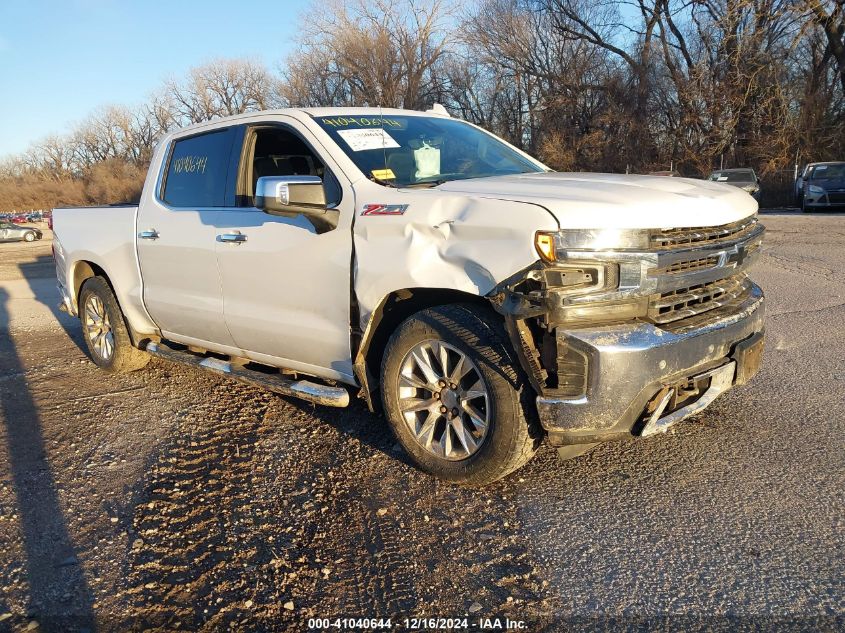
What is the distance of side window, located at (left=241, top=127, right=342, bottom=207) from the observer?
4262 mm

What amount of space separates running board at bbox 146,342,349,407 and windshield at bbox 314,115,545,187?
49.2 inches

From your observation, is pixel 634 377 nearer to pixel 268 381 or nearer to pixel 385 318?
pixel 385 318

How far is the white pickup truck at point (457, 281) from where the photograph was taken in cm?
285

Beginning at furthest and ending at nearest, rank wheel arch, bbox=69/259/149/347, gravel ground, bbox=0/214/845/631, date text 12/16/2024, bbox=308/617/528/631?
wheel arch, bbox=69/259/149/347 → gravel ground, bbox=0/214/845/631 → date text 12/16/2024, bbox=308/617/528/631

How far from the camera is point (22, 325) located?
28.3 feet

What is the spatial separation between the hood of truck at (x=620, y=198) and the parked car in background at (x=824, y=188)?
21097 mm

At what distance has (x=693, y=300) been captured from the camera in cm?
319

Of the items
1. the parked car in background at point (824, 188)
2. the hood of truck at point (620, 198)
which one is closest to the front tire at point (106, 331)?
the hood of truck at point (620, 198)

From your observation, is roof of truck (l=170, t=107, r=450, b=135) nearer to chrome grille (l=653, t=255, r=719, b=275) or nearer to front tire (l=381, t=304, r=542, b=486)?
front tire (l=381, t=304, r=542, b=486)

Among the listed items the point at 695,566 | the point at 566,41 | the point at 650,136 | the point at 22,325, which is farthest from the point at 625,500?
the point at 566,41

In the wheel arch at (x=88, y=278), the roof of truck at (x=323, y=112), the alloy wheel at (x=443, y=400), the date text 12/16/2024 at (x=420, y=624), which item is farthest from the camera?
the wheel arch at (x=88, y=278)

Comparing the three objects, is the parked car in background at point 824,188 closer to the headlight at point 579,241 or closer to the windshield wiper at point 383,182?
the windshield wiper at point 383,182

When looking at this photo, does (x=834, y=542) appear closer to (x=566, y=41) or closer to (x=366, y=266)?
(x=366, y=266)

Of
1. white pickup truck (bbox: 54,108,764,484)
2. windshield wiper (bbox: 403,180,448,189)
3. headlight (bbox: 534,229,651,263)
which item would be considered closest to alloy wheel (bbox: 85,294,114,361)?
white pickup truck (bbox: 54,108,764,484)
